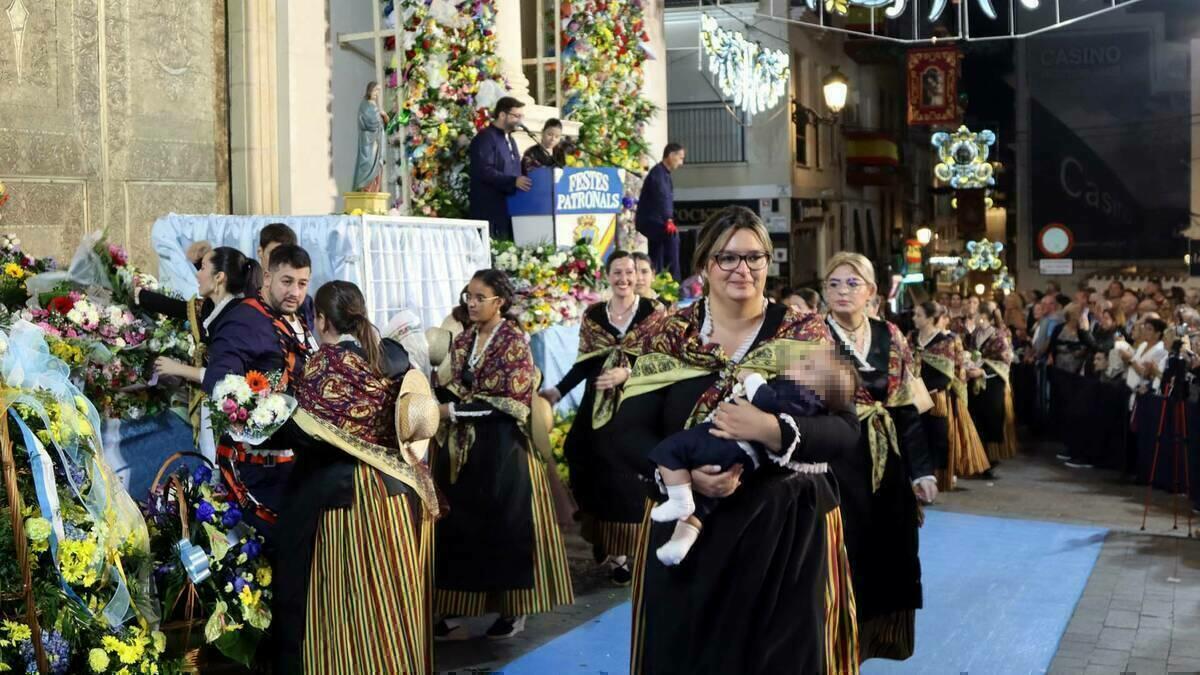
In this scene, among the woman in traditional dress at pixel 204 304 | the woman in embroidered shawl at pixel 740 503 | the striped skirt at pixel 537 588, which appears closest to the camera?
the woman in embroidered shawl at pixel 740 503

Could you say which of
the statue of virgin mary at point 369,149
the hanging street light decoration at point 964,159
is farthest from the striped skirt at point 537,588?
the hanging street light decoration at point 964,159

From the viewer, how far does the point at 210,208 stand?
1192 centimetres

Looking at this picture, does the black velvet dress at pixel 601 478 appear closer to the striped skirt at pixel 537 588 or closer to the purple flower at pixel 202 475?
the striped skirt at pixel 537 588

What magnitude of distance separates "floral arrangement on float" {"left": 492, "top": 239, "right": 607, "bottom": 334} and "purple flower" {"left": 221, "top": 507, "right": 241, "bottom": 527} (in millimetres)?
5468

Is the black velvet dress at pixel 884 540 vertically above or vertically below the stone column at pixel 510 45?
below

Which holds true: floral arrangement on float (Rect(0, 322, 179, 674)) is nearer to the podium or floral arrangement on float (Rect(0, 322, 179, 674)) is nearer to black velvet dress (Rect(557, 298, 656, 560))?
black velvet dress (Rect(557, 298, 656, 560))

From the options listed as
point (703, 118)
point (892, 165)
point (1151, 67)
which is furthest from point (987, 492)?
point (1151, 67)

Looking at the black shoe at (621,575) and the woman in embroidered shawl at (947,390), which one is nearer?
the black shoe at (621,575)

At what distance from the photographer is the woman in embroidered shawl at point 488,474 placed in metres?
7.30

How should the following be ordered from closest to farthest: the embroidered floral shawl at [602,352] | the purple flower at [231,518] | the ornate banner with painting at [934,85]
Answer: the purple flower at [231,518]
the embroidered floral shawl at [602,352]
the ornate banner with painting at [934,85]

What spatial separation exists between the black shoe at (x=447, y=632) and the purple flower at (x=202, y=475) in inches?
85.4

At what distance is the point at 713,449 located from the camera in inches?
163

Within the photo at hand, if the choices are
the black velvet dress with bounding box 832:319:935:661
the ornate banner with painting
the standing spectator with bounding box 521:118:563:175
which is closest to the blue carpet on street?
the black velvet dress with bounding box 832:319:935:661

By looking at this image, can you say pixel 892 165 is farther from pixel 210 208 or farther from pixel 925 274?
pixel 210 208
